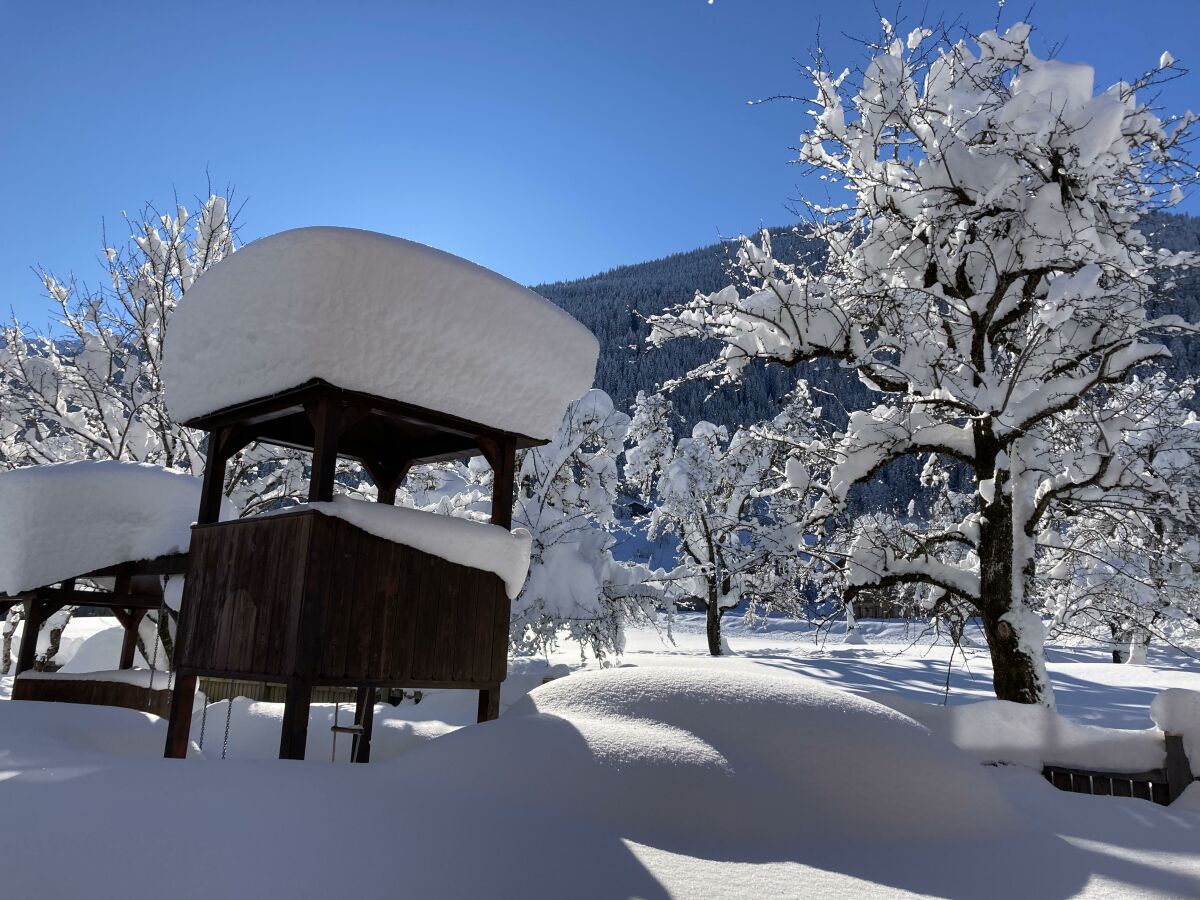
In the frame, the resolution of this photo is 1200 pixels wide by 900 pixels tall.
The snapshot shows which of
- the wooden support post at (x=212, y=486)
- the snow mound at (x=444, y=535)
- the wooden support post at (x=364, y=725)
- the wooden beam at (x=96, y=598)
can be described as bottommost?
the wooden support post at (x=364, y=725)

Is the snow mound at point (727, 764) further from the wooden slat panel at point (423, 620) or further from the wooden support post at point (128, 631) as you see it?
the wooden support post at point (128, 631)

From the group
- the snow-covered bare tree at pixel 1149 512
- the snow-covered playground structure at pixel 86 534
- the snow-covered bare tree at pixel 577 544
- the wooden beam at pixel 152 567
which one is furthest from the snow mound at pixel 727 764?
the snow-covered bare tree at pixel 577 544

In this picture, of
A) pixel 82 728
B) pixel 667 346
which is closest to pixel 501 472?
pixel 82 728

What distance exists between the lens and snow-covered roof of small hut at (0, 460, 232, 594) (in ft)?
34.4

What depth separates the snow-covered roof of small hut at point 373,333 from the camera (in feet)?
21.5

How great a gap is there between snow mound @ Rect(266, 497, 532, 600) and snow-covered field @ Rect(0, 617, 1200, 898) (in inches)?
92.5

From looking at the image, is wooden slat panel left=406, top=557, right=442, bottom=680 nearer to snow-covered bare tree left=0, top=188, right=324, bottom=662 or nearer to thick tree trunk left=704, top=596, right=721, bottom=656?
snow-covered bare tree left=0, top=188, right=324, bottom=662

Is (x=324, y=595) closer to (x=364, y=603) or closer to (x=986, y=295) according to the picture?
(x=364, y=603)

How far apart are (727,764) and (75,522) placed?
9678 mm

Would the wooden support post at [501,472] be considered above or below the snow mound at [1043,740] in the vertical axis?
above

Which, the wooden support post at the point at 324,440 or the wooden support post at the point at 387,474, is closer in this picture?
the wooden support post at the point at 324,440

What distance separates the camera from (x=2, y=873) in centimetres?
287

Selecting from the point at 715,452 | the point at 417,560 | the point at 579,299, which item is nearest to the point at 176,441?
the point at 417,560

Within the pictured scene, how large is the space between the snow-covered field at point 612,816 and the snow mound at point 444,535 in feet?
7.71
